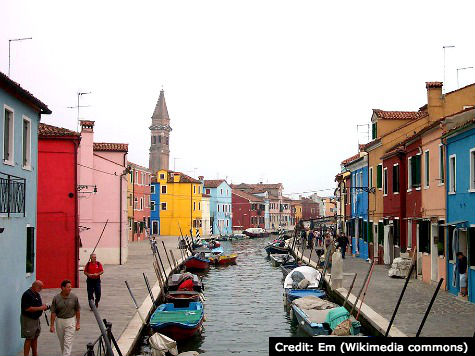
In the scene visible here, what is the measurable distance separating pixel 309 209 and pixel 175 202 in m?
86.4

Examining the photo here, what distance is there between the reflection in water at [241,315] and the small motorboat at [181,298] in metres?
0.90

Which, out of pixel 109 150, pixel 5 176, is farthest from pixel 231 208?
pixel 5 176

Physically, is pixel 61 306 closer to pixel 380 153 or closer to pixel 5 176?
pixel 5 176

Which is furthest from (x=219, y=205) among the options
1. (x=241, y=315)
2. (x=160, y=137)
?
(x=241, y=315)

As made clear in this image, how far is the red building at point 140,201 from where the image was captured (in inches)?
2571

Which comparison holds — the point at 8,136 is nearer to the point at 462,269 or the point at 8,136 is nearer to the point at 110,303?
the point at 110,303

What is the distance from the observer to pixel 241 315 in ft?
76.9

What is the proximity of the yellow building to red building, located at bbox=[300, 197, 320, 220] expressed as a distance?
77916mm

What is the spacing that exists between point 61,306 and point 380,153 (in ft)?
83.5

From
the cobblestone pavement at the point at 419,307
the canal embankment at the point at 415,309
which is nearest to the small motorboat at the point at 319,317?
the canal embankment at the point at 415,309

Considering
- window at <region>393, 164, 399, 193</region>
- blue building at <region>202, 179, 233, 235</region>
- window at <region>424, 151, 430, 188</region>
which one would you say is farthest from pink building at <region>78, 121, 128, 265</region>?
blue building at <region>202, 179, 233, 235</region>

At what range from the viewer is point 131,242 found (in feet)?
204
